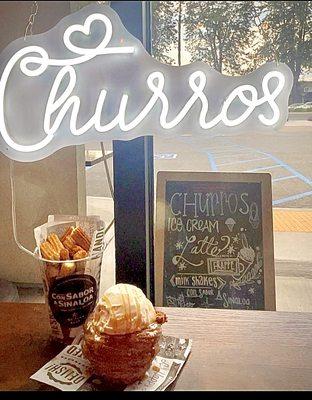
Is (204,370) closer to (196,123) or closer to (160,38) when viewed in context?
(196,123)

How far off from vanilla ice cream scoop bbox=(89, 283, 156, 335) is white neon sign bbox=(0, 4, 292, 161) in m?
0.63

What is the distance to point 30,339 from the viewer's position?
1326 mm

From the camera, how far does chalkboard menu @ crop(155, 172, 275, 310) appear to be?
6.84ft

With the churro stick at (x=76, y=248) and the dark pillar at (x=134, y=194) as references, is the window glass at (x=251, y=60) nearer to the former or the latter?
the dark pillar at (x=134, y=194)

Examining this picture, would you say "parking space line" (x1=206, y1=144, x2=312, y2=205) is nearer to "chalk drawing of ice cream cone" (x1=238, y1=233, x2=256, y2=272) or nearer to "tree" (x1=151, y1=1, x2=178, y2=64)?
"chalk drawing of ice cream cone" (x1=238, y1=233, x2=256, y2=272)

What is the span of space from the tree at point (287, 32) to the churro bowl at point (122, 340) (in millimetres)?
1272

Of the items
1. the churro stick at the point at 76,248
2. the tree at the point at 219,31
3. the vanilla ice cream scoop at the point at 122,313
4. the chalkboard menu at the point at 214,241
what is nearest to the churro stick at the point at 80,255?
the churro stick at the point at 76,248

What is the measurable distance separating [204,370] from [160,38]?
136cm

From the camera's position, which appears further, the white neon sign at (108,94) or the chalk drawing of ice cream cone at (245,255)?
the chalk drawing of ice cream cone at (245,255)

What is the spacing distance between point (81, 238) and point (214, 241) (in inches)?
35.6

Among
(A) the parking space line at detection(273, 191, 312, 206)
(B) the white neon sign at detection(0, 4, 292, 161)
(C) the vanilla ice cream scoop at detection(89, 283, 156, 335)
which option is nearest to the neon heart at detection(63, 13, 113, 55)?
(B) the white neon sign at detection(0, 4, 292, 161)

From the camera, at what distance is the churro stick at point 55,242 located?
4.21ft

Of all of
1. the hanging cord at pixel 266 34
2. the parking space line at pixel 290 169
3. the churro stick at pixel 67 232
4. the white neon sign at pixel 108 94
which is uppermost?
the hanging cord at pixel 266 34
